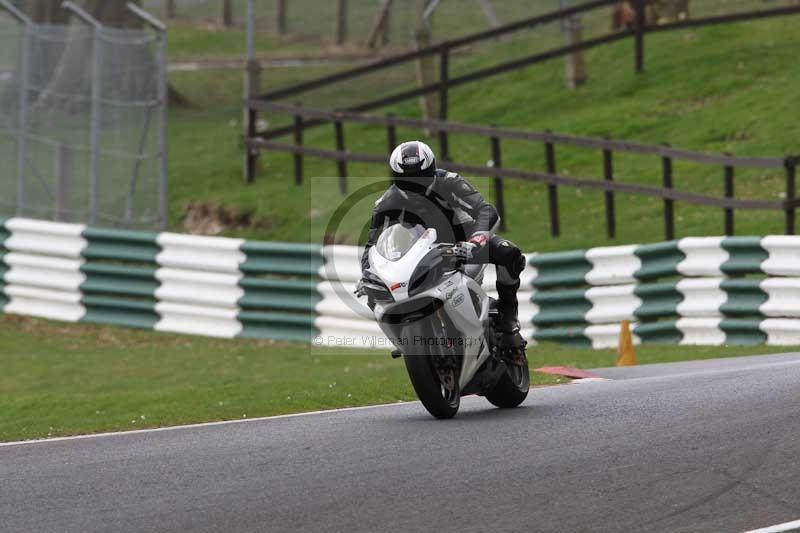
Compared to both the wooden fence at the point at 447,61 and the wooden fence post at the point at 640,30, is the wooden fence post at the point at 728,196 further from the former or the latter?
the wooden fence post at the point at 640,30

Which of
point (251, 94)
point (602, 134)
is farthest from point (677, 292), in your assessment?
point (251, 94)

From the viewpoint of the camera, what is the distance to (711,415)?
916 cm

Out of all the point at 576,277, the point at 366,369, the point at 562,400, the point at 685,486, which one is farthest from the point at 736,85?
the point at 685,486

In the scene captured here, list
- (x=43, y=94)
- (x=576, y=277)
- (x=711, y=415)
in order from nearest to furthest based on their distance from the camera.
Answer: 1. (x=711, y=415)
2. (x=576, y=277)
3. (x=43, y=94)

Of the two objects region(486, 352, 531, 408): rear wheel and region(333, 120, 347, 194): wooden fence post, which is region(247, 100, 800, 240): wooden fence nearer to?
region(333, 120, 347, 194): wooden fence post

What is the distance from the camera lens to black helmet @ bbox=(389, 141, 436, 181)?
9562 millimetres

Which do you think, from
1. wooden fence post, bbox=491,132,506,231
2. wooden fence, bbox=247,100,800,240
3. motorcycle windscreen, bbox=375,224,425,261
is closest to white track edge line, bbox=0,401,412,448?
motorcycle windscreen, bbox=375,224,425,261

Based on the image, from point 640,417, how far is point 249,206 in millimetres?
15429

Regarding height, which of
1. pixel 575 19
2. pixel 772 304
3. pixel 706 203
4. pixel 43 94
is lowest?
pixel 772 304

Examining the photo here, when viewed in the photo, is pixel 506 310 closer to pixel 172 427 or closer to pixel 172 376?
pixel 172 427

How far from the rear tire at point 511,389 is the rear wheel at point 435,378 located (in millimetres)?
606

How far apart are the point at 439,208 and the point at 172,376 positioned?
6906 millimetres

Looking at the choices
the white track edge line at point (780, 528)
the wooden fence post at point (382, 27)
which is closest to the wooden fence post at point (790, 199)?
the white track edge line at point (780, 528)

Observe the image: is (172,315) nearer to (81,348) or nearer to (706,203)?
(81,348)
